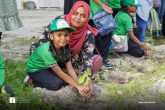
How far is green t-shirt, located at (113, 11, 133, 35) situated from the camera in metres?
5.30

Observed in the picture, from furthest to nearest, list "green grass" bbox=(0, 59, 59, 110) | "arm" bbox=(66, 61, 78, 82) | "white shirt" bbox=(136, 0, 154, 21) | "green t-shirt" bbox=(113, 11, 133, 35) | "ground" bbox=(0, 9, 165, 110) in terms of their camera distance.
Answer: "white shirt" bbox=(136, 0, 154, 21), "green t-shirt" bbox=(113, 11, 133, 35), "arm" bbox=(66, 61, 78, 82), "ground" bbox=(0, 9, 165, 110), "green grass" bbox=(0, 59, 59, 110)

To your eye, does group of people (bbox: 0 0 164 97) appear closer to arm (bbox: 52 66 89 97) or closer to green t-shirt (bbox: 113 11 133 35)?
arm (bbox: 52 66 89 97)

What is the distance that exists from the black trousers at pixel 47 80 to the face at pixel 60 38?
0.28 meters

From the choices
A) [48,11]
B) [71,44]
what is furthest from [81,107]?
[48,11]

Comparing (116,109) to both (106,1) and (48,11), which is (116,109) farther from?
(48,11)

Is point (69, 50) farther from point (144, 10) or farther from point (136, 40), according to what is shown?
point (144, 10)

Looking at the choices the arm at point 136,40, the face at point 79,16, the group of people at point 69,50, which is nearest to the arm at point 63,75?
the group of people at point 69,50

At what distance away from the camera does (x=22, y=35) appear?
715cm

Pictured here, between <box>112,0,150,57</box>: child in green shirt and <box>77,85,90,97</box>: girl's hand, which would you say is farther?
<box>112,0,150,57</box>: child in green shirt

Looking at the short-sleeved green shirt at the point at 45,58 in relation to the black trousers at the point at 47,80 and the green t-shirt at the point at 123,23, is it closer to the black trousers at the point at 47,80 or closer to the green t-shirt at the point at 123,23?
the black trousers at the point at 47,80

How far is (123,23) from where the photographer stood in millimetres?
5340

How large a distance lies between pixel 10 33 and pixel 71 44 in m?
3.25

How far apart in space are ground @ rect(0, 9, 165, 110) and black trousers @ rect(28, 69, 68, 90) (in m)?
0.06

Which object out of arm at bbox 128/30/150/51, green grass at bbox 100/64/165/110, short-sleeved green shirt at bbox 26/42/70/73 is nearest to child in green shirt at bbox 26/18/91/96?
short-sleeved green shirt at bbox 26/42/70/73
